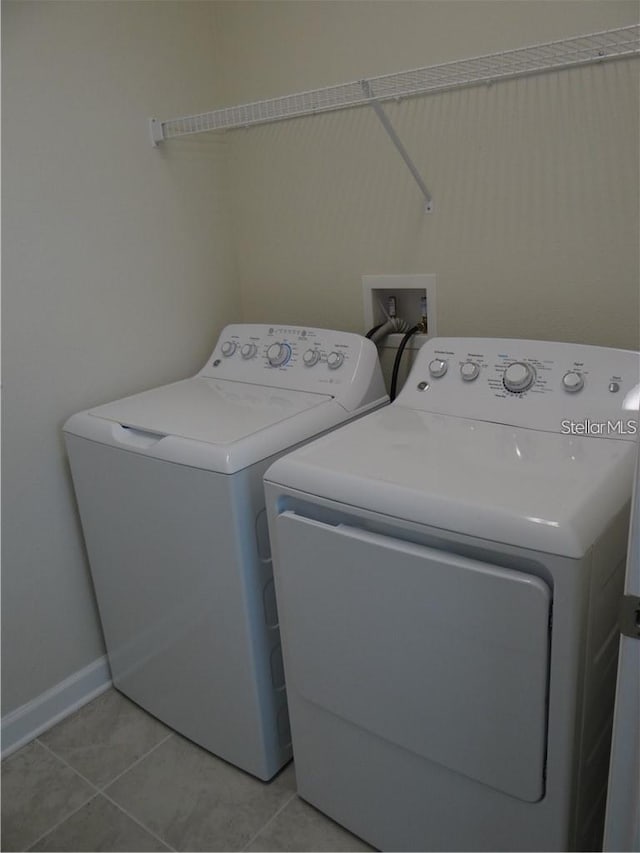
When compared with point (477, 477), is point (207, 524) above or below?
below

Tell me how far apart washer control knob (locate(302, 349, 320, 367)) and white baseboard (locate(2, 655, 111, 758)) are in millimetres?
1099

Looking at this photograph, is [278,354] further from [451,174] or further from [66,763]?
[66,763]

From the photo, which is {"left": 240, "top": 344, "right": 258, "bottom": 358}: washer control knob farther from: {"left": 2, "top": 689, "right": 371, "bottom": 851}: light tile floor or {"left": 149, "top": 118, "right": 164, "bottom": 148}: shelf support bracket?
{"left": 2, "top": 689, "right": 371, "bottom": 851}: light tile floor

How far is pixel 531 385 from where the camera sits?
4.66 feet

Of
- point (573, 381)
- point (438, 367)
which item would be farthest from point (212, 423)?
point (573, 381)

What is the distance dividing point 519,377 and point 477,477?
1.25 ft

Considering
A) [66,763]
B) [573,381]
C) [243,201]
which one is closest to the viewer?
[573,381]

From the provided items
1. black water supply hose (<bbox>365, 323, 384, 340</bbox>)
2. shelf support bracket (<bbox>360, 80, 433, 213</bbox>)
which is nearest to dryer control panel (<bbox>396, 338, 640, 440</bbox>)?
black water supply hose (<bbox>365, 323, 384, 340</bbox>)

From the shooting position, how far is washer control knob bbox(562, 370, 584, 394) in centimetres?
136

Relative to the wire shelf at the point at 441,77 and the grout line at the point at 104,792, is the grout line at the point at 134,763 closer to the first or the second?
the grout line at the point at 104,792

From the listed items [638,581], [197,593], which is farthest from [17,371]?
[638,581]

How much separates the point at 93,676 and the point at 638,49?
2.12 metres

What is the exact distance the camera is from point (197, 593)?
1.55 metres

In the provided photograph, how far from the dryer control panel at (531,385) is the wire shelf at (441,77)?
23.6 inches
